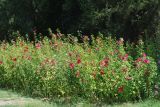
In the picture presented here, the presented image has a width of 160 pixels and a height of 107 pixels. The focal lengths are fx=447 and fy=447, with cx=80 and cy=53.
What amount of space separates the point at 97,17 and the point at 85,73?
26.7 ft

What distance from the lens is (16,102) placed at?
10.4 meters

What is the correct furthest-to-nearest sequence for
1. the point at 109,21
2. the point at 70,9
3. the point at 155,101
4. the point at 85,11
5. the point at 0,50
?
the point at 70,9 → the point at 85,11 → the point at 109,21 → the point at 0,50 → the point at 155,101

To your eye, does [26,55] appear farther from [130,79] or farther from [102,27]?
[102,27]

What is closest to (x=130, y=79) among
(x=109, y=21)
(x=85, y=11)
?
(x=109, y=21)

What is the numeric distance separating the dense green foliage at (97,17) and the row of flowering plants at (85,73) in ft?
14.3

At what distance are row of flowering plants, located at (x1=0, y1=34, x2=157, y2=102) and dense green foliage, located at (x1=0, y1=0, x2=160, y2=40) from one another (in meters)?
4.36

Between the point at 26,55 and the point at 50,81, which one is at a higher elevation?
the point at 26,55

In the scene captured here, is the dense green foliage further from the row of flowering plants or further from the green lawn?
the green lawn

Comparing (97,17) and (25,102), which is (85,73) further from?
(97,17)

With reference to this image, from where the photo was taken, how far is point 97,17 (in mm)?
17422

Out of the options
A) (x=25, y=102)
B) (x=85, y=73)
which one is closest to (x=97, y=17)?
(x=25, y=102)

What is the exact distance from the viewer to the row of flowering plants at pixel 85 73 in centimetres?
912

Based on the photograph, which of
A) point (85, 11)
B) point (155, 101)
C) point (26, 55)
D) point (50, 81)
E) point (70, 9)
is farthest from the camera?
point (70, 9)

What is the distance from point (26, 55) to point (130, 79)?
3.88 meters
